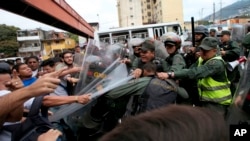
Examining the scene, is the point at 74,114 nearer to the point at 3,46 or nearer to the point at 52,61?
the point at 52,61

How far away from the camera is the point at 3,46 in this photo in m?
65.6

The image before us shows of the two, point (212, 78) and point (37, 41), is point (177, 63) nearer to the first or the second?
point (212, 78)

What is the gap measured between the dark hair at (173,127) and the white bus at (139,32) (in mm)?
14916

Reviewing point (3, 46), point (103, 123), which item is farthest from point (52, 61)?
point (3, 46)

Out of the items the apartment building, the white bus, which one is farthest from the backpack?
the apartment building

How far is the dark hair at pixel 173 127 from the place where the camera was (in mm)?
625

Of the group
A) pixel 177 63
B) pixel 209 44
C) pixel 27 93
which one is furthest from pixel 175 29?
pixel 27 93

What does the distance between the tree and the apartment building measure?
2560 cm

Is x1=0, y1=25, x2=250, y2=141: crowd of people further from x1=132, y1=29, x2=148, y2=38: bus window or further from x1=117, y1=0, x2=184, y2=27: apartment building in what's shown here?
x1=117, y1=0, x2=184, y2=27: apartment building

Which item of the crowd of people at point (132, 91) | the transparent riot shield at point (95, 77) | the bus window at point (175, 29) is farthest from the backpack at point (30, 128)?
the bus window at point (175, 29)

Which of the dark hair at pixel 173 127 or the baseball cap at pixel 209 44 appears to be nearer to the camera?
the dark hair at pixel 173 127

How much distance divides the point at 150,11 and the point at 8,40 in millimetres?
36541

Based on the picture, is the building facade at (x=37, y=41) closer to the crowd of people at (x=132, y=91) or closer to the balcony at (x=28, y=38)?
the balcony at (x=28, y=38)

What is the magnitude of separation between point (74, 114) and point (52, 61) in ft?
6.55
